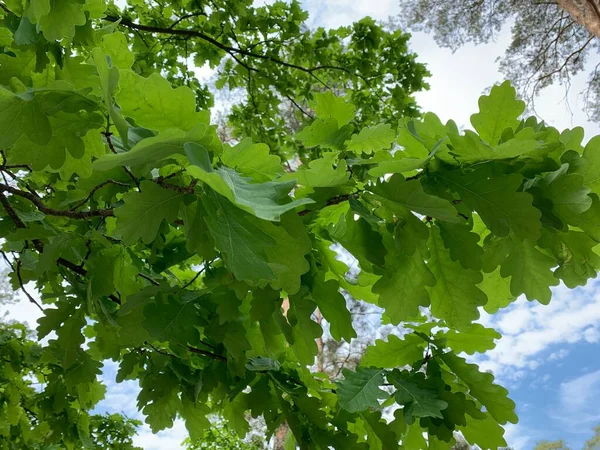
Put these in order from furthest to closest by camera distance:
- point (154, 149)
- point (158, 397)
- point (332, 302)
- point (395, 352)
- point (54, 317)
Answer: point (158, 397) < point (54, 317) < point (395, 352) < point (332, 302) < point (154, 149)

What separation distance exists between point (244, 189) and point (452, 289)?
45 cm

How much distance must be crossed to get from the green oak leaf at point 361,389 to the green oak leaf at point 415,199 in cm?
45

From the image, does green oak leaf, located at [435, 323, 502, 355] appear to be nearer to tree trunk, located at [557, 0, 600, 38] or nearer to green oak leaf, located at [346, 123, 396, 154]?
green oak leaf, located at [346, 123, 396, 154]

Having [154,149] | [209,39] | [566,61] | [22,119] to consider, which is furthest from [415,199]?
[566,61]

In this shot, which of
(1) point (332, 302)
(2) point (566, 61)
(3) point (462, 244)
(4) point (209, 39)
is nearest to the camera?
(3) point (462, 244)

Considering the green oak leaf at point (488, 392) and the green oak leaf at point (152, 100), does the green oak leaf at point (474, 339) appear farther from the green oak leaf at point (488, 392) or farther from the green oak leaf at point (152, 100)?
the green oak leaf at point (152, 100)

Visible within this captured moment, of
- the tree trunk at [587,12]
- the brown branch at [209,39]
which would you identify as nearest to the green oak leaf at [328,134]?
the brown branch at [209,39]

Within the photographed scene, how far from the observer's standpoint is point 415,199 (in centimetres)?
68

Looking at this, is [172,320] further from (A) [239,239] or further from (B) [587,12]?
(B) [587,12]

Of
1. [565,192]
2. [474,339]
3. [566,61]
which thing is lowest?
[565,192]

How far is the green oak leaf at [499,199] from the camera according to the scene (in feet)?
2.23

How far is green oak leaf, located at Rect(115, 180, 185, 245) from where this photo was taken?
0.70 meters

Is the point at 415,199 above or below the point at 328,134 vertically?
below

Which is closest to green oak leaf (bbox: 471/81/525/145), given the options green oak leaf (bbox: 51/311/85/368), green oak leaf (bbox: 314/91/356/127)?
green oak leaf (bbox: 314/91/356/127)
